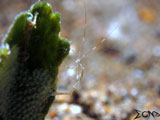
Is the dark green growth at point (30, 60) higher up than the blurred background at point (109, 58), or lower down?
lower down

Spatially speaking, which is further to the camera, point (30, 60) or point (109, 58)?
point (109, 58)

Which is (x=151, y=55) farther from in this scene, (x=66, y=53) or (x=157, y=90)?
(x=66, y=53)

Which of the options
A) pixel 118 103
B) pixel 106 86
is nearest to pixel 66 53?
pixel 118 103

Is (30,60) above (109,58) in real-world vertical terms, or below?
below

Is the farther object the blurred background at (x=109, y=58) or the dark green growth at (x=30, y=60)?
the blurred background at (x=109, y=58)
